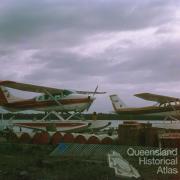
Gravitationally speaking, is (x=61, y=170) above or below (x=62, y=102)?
below

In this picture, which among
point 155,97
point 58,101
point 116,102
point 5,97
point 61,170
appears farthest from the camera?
point 116,102

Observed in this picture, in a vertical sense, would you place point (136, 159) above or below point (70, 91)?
below

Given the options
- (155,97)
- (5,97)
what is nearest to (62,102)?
(5,97)

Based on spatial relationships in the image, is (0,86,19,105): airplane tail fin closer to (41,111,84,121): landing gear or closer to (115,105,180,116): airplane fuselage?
(41,111,84,121): landing gear

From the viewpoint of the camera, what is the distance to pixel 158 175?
29.9 ft

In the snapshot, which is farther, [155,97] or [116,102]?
[116,102]

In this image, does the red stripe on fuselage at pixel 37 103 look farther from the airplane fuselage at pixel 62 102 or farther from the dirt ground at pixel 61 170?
the dirt ground at pixel 61 170

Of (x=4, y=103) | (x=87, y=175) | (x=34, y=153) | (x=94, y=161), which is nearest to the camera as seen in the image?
(x=87, y=175)

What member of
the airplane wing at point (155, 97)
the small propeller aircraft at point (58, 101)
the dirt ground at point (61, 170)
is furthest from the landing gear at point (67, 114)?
the dirt ground at point (61, 170)

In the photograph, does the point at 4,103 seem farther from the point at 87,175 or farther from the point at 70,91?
the point at 87,175

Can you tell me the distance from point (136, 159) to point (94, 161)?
148 centimetres

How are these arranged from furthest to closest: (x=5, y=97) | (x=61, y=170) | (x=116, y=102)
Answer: (x=116, y=102)
(x=5, y=97)
(x=61, y=170)

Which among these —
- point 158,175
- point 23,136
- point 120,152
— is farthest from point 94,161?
point 23,136

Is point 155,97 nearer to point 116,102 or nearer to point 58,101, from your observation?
point 116,102
